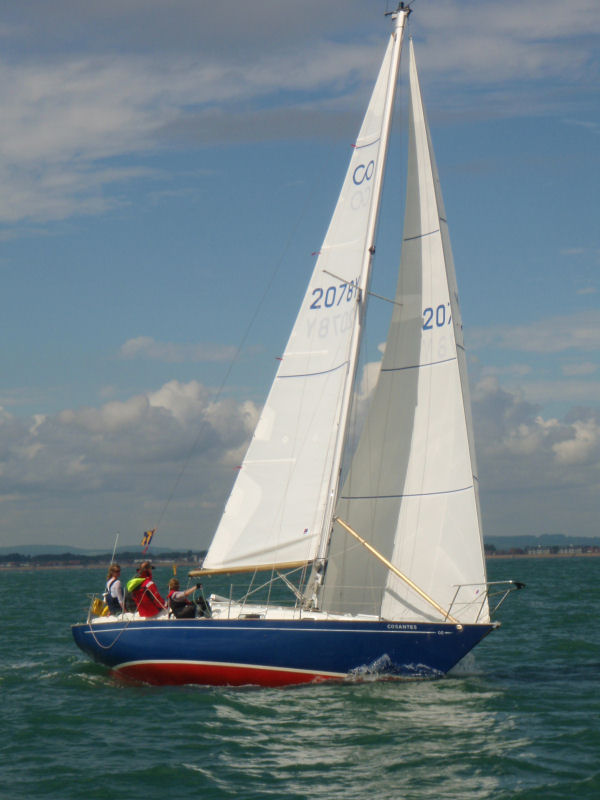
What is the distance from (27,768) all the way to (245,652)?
4053mm

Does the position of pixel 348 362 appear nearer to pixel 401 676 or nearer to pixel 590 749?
pixel 401 676

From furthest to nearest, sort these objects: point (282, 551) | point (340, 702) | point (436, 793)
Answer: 1. point (282, 551)
2. point (340, 702)
3. point (436, 793)

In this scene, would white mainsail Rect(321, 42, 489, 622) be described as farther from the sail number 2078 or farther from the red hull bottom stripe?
the red hull bottom stripe

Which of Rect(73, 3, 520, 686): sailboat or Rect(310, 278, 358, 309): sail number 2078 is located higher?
Rect(310, 278, 358, 309): sail number 2078

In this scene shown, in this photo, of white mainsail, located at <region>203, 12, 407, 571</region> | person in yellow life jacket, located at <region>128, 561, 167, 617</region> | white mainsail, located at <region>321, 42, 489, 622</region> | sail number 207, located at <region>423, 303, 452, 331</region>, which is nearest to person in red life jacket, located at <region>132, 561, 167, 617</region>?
person in yellow life jacket, located at <region>128, 561, 167, 617</region>

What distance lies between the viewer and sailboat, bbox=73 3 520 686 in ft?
46.8

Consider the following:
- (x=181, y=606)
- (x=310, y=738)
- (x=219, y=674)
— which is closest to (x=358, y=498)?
(x=181, y=606)

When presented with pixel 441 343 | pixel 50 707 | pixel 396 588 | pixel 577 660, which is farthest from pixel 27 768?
pixel 577 660

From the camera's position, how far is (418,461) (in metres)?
15.8

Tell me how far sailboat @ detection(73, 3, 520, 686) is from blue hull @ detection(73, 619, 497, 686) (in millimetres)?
20

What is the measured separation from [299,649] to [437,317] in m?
5.65

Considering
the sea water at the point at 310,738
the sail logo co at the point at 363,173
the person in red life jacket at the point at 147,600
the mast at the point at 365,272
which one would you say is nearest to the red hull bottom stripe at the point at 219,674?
the sea water at the point at 310,738

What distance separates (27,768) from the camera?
1082 cm

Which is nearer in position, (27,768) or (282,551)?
A: (27,768)
